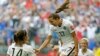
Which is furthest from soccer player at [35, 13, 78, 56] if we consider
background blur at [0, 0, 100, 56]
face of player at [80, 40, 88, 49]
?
background blur at [0, 0, 100, 56]

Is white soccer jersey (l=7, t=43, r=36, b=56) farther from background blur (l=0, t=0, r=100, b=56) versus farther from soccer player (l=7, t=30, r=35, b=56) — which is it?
background blur (l=0, t=0, r=100, b=56)

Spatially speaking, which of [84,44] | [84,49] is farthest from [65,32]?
[84,49]

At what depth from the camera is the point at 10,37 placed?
18.4 m

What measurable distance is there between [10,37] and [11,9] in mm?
3040

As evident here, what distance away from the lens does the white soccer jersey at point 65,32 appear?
8671mm

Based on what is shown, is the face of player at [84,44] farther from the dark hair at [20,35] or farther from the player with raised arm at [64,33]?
the dark hair at [20,35]

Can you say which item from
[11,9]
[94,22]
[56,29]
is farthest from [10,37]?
[56,29]

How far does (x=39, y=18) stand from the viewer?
1992cm

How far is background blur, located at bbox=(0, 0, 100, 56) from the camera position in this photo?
1852cm

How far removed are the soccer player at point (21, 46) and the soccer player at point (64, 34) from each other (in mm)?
1974

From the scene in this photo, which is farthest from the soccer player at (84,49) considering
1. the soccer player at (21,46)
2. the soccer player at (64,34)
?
the soccer player at (21,46)

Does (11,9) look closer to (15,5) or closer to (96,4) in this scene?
(15,5)

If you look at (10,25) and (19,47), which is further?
(10,25)

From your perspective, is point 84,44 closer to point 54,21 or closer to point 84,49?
point 84,49
